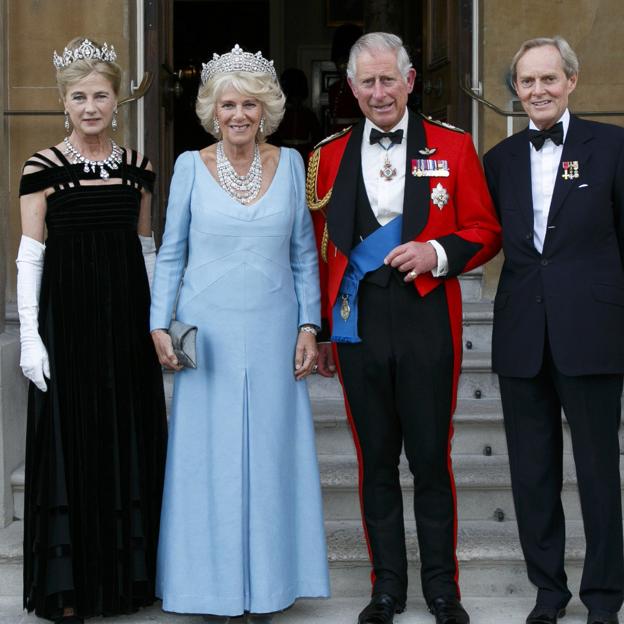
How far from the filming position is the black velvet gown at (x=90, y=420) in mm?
3660

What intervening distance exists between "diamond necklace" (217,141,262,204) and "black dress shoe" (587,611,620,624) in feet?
5.21

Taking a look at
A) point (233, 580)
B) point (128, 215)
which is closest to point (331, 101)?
point (128, 215)

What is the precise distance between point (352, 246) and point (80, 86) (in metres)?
0.95

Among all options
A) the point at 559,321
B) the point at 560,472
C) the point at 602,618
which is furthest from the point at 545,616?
the point at 559,321

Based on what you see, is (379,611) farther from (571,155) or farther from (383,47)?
(383,47)

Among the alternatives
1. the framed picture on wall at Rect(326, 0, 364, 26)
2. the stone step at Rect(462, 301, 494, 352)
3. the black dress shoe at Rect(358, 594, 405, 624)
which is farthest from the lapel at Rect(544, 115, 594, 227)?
the framed picture on wall at Rect(326, 0, 364, 26)

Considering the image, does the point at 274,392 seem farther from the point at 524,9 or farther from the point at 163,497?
the point at 524,9

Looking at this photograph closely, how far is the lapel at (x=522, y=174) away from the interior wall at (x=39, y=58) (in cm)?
271

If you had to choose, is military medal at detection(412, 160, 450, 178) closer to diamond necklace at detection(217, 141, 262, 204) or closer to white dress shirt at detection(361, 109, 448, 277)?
white dress shirt at detection(361, 109, 448, 277)

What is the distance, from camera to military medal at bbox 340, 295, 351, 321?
3.57 metres

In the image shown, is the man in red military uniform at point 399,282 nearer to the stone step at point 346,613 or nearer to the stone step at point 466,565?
the stone step at point 346,613

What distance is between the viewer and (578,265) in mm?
3469

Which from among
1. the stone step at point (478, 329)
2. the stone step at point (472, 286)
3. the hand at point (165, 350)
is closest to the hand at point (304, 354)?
the hand at point (165, 350)

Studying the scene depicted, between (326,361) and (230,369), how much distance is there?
36 centimetres
